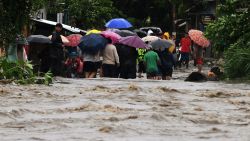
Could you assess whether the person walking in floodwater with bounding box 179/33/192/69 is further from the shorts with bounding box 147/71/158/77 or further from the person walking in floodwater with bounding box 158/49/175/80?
the shorts with bounding box 147/71/158/77

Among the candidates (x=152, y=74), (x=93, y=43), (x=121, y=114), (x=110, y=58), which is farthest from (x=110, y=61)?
(x=121, y=114)

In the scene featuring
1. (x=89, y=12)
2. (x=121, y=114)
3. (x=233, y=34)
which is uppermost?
(x=89, y=12)

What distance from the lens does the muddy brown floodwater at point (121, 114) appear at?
26.5ft

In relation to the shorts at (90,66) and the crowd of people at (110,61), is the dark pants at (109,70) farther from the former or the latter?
the shorts at (90,66)

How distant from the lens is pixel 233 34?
22.3 metres

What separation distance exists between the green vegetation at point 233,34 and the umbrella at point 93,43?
378cm

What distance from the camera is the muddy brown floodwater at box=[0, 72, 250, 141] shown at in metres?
8.08

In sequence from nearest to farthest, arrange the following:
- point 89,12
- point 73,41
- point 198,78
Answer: point 198,78, point 73,41, point 89,12

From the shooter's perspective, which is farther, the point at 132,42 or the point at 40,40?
the point at 132,42

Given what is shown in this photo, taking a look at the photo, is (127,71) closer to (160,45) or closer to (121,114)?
(160,45)

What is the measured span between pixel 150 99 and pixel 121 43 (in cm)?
866

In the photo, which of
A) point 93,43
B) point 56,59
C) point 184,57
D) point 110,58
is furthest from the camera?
point 184,57

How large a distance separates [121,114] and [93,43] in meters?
9.88

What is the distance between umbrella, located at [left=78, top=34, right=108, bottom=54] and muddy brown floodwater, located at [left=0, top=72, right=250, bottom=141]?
4.67 m
